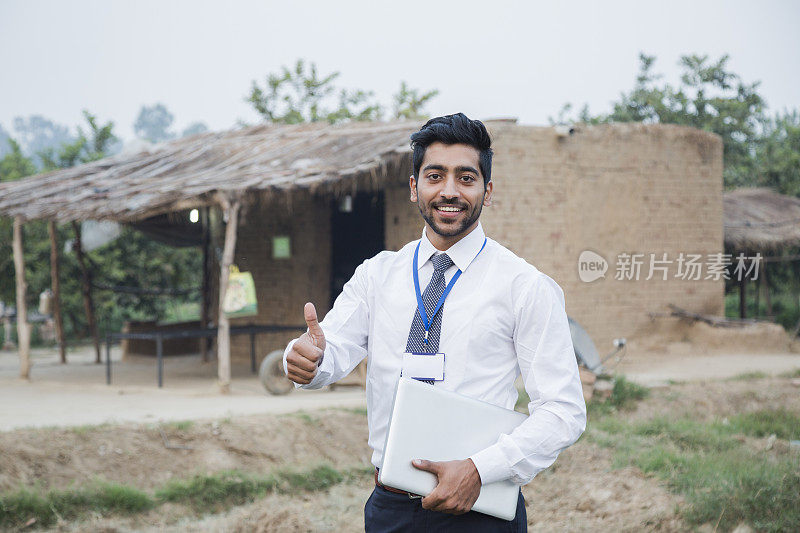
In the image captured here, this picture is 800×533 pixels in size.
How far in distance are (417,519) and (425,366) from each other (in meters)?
0.38

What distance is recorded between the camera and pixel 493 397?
5.95 ft

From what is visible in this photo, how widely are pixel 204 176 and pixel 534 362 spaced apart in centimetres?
810

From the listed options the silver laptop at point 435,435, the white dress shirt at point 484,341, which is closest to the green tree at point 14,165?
the white dress shirt at point 484,341

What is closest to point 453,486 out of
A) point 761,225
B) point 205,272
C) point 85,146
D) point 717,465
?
point 717,465

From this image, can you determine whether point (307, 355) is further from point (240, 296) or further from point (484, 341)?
point (240, 296)

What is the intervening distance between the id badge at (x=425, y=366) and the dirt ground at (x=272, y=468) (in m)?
3.40

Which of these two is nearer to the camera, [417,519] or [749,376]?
[417,519]

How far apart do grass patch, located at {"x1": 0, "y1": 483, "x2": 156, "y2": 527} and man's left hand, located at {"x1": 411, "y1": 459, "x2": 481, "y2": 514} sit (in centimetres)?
411

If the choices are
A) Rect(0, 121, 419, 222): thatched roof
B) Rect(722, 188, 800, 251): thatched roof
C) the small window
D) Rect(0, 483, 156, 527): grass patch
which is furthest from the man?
Rect(722, 188, 800, 251): thatched roof

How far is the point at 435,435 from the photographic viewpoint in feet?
5.52

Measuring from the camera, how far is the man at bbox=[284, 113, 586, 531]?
1672 mm

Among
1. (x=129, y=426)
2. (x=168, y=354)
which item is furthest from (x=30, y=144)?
(x=129, y=426)

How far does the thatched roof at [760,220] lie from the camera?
1262cm

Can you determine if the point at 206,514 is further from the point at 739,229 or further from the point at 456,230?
the point at 739,229
